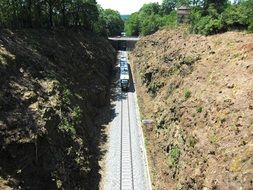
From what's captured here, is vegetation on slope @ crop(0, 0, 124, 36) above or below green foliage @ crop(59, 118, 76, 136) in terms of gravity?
above

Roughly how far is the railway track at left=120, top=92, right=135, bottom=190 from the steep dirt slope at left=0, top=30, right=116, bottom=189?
2244 millimetres

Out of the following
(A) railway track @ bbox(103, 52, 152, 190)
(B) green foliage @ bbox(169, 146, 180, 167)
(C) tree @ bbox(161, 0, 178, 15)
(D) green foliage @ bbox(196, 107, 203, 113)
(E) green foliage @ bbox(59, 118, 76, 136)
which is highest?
(C) tree @ bbox(161, 0, 178, 15)

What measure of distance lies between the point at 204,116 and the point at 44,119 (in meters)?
12.9

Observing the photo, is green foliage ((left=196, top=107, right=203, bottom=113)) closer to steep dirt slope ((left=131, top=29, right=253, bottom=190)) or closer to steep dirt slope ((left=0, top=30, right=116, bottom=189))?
steep dirt slope ((left=131, top=29, right=253, bottom=190))

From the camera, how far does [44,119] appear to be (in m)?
27.5

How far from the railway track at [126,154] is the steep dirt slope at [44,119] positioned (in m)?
2.24

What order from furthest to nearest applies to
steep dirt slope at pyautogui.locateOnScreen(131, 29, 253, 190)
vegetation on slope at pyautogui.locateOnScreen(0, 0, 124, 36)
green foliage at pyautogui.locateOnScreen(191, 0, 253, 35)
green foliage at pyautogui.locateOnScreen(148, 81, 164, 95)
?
vegetation on slope at pyautogui.locateOnScreen(0, 0, 124, 36) → green foliage at pyautogui.locateOnScreen(148, 81, 164, 95) → green foliage at pyautogui.locateOnScreen(191, 0, 253, 35) → steep dirt slope at pyautogui.locateOnScreen(131, 29, 253, 190)

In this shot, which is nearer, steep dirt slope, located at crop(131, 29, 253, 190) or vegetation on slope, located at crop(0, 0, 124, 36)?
steep dirt slope, located at crop(131, 29, 253, 190)

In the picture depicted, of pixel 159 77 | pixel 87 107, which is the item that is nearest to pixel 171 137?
pixel 87 107

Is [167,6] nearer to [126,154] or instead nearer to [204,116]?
[126,154]

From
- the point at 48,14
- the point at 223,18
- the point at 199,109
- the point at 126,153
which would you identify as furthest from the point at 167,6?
the point at 199,109

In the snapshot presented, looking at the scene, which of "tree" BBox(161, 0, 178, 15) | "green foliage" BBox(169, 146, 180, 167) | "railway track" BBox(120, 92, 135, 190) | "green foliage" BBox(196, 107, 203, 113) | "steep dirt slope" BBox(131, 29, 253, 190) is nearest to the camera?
"steep dirt slope" BBox(131, 29, 253, 190)

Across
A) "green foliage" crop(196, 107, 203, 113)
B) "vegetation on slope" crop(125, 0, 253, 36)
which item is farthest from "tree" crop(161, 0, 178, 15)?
"green foliage" crop(196, 107, 203, 113)

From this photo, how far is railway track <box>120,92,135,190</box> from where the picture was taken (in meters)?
29.7
